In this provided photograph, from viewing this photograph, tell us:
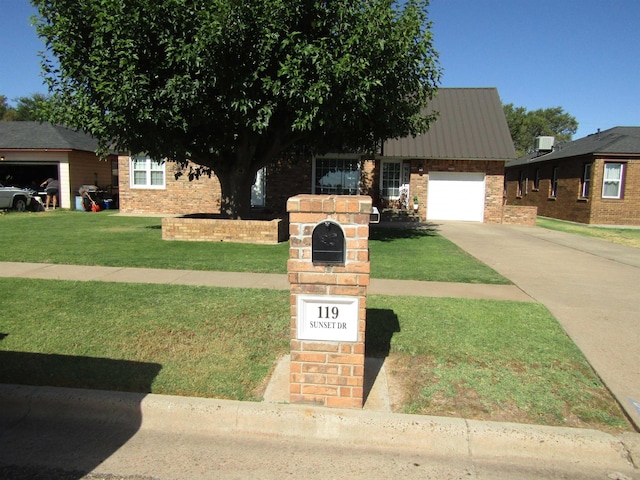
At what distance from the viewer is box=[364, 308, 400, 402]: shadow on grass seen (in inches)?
158

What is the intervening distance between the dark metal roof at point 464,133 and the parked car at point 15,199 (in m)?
16.0

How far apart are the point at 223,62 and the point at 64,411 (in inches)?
303

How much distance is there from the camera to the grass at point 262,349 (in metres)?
3.64

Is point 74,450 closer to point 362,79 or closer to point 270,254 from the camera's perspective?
point 270,254

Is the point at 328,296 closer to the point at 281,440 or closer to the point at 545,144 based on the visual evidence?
the point at 281,440

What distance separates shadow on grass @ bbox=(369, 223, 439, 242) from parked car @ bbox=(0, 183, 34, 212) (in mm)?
15618

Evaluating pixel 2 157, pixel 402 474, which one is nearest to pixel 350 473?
pixel 402 474

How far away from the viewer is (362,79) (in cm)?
945

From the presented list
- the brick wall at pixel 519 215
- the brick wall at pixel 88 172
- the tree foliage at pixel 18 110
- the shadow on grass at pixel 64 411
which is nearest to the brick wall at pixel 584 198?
the brick wall at pixel 519 215

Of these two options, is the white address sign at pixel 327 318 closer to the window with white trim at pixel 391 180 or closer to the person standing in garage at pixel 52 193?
the window with white trim at pixel 391 180

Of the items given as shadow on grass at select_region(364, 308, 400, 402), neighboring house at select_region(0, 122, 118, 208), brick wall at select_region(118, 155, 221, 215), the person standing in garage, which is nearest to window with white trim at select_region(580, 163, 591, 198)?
brick wall at select_region(118, 155, 221, 215)

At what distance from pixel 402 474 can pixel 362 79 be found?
8044mm

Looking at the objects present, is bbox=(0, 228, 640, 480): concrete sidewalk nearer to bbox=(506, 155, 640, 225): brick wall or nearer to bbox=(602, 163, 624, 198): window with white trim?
bbox=(506, 155, 640, 225): brick wall

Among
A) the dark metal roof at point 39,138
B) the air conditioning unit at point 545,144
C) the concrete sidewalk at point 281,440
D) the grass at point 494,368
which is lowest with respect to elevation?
the concrete sidewalk at point 281,440
